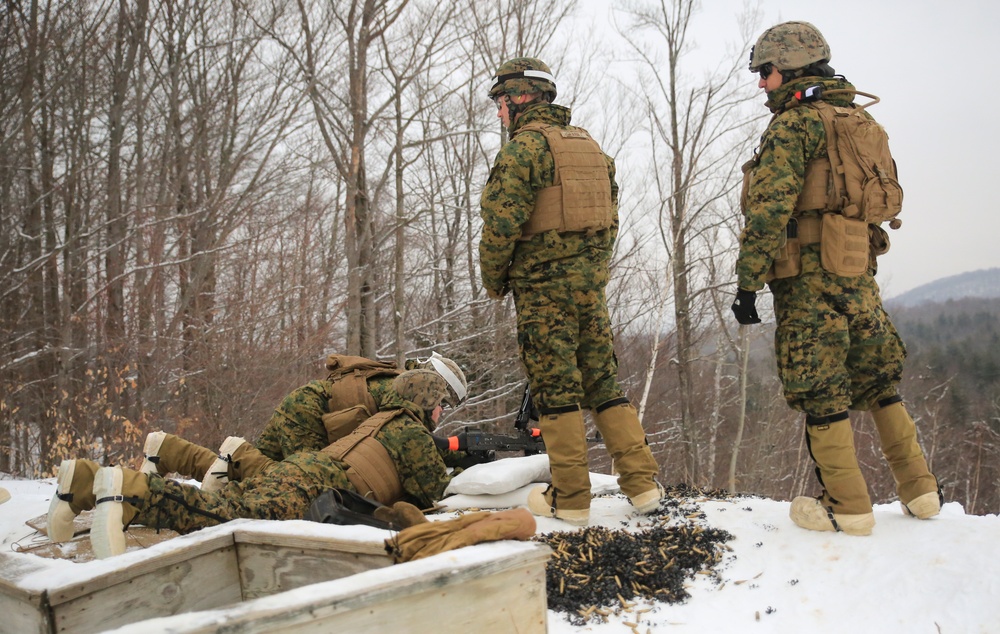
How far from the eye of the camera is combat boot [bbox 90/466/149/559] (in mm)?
2977

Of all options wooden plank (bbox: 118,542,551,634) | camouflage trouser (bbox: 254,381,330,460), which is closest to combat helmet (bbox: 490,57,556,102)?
camouflage trouser (bbox: 254,381,330,460)

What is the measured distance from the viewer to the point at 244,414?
30.2 ft

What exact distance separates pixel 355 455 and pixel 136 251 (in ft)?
29.5

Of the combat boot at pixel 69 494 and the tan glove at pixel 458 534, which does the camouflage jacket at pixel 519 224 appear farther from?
the combat boot at pixel 69 494

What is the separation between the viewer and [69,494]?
10.5 ft

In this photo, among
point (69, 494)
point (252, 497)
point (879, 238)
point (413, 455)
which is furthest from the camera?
point (413, 455)

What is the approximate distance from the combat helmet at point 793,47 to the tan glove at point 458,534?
2.80 metres

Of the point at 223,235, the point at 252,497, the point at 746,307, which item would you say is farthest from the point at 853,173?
the point at 223,235

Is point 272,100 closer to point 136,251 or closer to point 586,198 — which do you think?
point 136,251

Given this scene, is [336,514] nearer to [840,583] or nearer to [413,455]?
[413,455]

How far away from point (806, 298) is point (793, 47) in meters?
1.29

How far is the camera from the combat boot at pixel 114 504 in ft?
9.77

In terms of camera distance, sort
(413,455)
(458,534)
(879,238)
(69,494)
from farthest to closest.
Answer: (413,455), (879,238), (69,494), (458,534)

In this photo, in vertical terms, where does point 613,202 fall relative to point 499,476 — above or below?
above
